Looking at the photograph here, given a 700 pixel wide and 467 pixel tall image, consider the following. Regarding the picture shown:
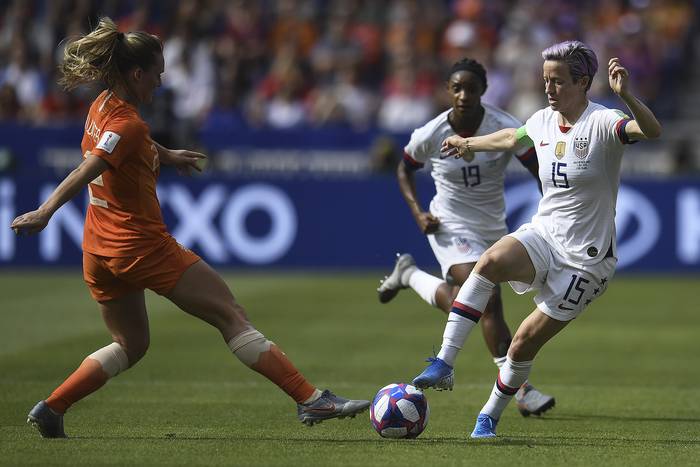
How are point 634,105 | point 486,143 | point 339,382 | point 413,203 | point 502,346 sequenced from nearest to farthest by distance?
point 634,105 < point 486,143 < point 502,346 < point 413,203 < point 339,382

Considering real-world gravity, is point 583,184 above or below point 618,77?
below

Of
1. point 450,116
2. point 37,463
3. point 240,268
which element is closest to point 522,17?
point 240,268

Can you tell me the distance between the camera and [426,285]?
9.83 meters

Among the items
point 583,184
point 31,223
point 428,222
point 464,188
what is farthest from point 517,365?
point 31,223

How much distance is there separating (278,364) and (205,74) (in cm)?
1533

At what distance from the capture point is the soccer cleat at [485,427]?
7.66 m

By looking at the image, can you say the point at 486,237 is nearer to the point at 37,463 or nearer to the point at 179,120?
the point at 37,463

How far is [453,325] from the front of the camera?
7.50 m

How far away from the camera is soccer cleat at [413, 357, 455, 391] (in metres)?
7.20

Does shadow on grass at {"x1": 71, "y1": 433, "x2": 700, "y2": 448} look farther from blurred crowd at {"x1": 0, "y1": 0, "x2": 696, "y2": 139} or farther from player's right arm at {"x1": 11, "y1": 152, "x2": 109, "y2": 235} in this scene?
blurred crowd at {"x1": 0, "y1": 0, "x2": 696, "y2": 139}

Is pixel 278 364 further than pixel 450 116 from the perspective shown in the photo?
No

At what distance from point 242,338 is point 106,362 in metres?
0.84

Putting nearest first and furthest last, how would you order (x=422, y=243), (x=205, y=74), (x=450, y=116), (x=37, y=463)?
(x=37, y=463)
(x=450, y=116)
(x=422, y=243)
(x=205, y=74)

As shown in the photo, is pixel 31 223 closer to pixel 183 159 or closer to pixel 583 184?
pixel 183 159
